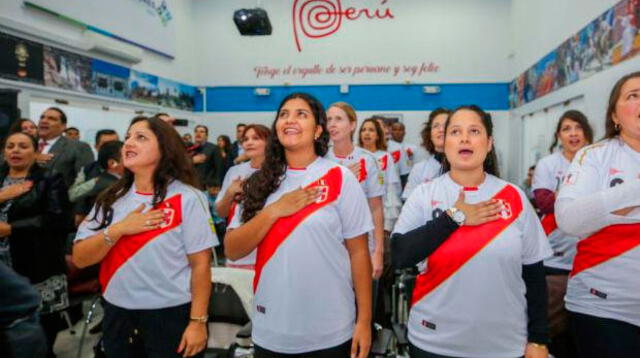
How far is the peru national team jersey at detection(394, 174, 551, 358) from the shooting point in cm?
151

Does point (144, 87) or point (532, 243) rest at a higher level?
point (144, 87)

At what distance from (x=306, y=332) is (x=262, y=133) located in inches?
70.6

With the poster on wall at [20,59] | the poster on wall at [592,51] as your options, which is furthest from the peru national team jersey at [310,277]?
the poster on wall at [20,59]

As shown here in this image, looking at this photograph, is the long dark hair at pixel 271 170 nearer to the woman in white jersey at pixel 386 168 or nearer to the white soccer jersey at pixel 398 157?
the woman in white jersey at pixel 386 168

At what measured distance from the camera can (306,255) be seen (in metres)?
1.62

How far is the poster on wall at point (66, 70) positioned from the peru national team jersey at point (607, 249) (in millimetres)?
6928

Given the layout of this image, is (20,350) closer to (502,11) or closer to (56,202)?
→ (56,202)

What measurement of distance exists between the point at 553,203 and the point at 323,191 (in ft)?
6.41

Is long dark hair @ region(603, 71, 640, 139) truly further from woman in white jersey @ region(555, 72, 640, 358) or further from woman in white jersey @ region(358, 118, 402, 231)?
woman in white jersey @ region(358, 118, 402, 231)

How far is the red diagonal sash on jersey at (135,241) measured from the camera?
188 cm

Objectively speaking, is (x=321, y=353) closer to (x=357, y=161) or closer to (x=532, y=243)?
(x=532, y=243)

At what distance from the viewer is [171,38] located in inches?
401

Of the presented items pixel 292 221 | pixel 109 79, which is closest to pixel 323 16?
pixel 109 79

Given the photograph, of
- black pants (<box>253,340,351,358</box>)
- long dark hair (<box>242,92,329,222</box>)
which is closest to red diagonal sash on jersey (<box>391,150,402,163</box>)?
long dark hair (<box>242,92,329,222</box>)
